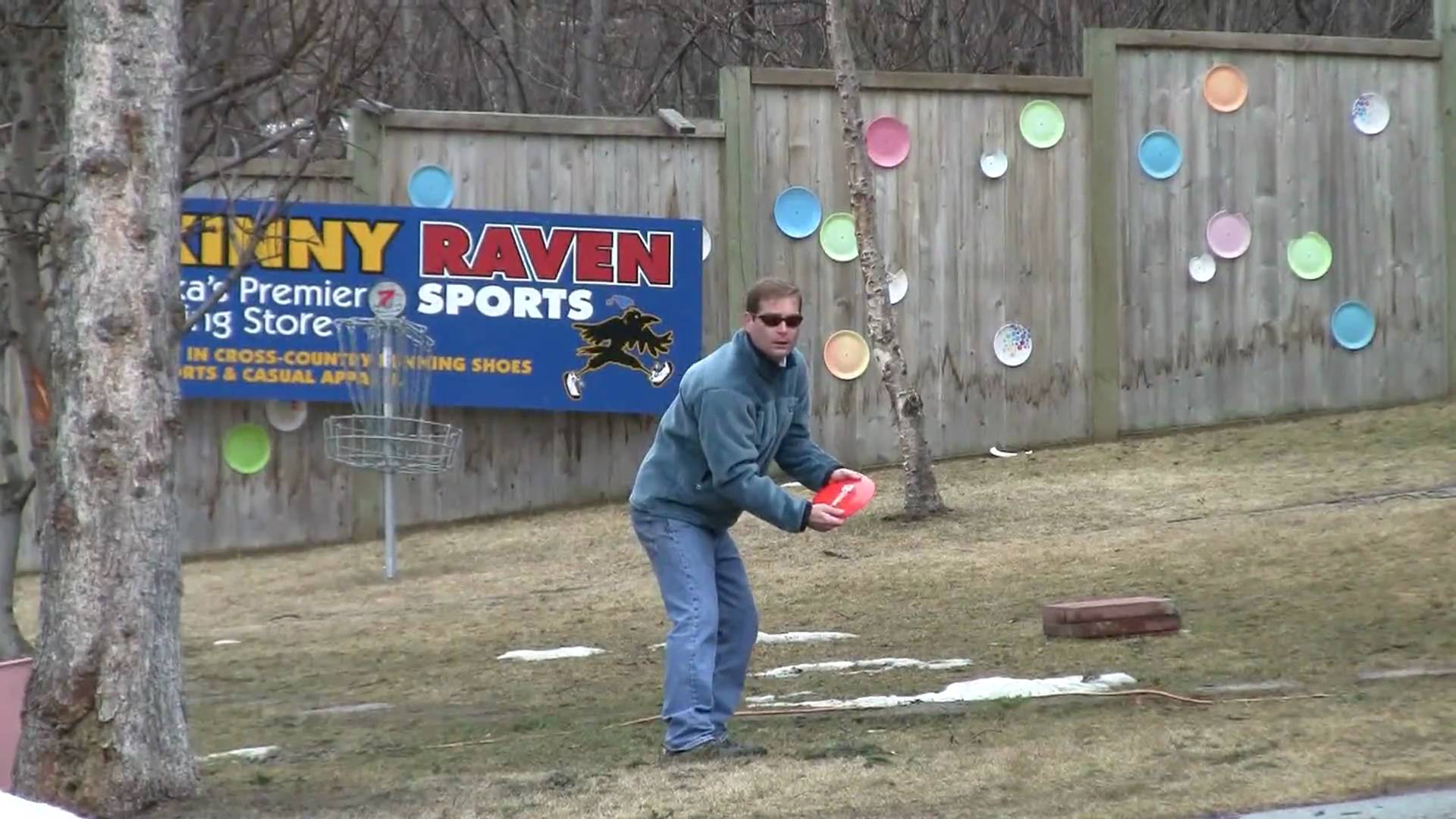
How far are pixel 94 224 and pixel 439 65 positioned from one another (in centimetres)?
2256

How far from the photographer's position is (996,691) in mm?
7664

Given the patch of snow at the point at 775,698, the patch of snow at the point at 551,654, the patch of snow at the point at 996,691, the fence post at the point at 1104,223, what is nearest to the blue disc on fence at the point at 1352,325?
the fence post at the point at 1104,223

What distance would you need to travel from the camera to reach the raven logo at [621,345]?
15070 mm

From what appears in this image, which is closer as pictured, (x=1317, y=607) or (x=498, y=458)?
(x=1317, y=607)

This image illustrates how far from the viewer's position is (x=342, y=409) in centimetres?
1494

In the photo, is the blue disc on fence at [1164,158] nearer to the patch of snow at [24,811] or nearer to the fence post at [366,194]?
the fence post at [366,194]

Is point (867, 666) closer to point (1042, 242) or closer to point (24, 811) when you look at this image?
point (24, 811)

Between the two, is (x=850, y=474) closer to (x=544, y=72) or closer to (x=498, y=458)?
(x=498, y=458)

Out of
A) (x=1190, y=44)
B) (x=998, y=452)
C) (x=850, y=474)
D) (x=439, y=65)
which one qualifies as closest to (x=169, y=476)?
(x=850, y=474)

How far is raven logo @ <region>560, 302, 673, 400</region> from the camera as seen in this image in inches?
593

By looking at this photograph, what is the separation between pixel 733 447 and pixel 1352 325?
33.3 ft

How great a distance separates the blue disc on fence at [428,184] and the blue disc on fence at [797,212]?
7.82ft

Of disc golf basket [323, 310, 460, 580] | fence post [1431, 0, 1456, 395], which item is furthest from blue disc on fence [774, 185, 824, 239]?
fence post [1431, 0, 1456, 395]

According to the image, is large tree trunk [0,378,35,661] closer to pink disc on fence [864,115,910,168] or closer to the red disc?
the red disc
